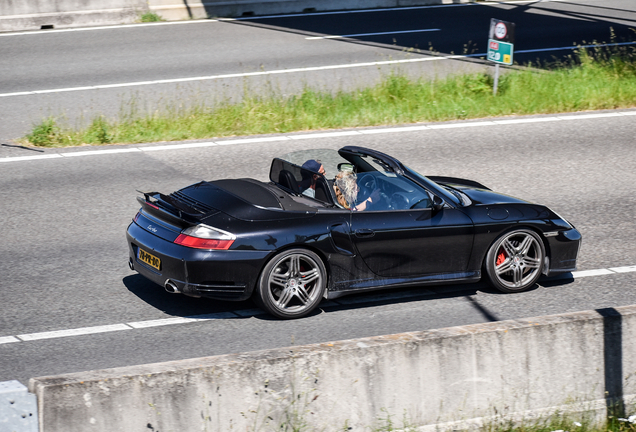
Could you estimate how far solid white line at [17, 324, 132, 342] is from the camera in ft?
22.0

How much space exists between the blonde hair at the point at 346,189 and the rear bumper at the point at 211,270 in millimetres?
1044

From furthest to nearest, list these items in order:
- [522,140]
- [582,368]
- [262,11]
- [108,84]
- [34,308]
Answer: [262,11] → [108,84] → [522,140] → [34,308] → [582,368]

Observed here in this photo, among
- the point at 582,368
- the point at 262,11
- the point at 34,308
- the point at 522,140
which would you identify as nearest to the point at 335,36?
the point at 262,11

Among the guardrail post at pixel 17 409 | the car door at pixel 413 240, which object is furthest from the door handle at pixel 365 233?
the guardrail post at pixel 17 409

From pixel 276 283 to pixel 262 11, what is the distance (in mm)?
16205

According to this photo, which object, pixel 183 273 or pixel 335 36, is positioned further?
pixel 335 36

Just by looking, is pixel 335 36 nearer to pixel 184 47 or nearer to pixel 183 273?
pixel 184 47

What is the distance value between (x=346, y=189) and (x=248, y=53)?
1156 centimetres

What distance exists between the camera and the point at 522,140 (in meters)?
13.3

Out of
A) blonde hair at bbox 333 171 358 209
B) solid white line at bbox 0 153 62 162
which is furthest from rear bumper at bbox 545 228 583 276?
solid white line at bbox 0 153 62 162

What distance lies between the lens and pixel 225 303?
24.7ft

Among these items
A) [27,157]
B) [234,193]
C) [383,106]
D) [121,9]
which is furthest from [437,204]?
[121,9]

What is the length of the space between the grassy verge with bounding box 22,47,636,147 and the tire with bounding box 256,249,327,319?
647cm

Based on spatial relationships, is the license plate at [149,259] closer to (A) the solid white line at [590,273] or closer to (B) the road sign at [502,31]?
(A) the solid white line at [590,273]
